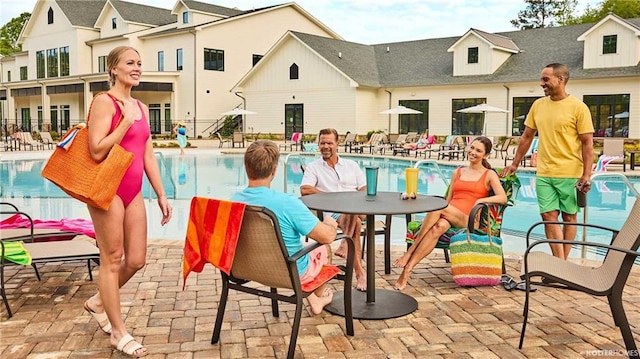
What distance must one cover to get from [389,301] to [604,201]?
855 centimetres

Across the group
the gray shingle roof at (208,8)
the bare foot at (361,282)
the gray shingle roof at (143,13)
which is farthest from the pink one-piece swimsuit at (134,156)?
the gray shingle roof at (143,13)

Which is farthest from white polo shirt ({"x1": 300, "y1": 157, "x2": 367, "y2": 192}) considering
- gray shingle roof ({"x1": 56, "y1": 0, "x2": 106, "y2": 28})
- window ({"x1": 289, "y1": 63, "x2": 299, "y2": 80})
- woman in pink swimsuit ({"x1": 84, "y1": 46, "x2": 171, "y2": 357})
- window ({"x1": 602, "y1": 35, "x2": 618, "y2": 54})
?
gray shingle roof ({"x1": 56, "y1": 0, "x2": 106, "y2": 28})

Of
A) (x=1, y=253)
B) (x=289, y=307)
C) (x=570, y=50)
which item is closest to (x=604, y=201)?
(x=289, y=307)

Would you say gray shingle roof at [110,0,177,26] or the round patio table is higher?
gray shingle roof at [110,0,177,26]

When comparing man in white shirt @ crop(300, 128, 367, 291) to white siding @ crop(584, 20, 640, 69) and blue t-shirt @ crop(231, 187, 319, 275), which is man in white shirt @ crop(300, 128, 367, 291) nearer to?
blue t-shirt @ crop(231, 187, 319, 275)

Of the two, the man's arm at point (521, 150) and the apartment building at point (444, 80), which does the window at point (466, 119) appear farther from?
the man's arm at point (521, 150)

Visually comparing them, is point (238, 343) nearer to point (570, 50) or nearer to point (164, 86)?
point (570, 50)

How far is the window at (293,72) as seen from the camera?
29.5 meters

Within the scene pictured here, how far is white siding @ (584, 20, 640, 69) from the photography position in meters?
22.5

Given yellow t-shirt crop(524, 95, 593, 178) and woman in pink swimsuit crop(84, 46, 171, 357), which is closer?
woman in pink swimsuit crop(84, 46, 171, 357)

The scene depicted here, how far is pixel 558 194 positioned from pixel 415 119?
23334 millimetres

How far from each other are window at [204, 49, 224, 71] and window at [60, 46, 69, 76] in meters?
11.1

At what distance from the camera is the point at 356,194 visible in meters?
4.48

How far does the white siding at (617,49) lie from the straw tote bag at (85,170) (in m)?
23.6
